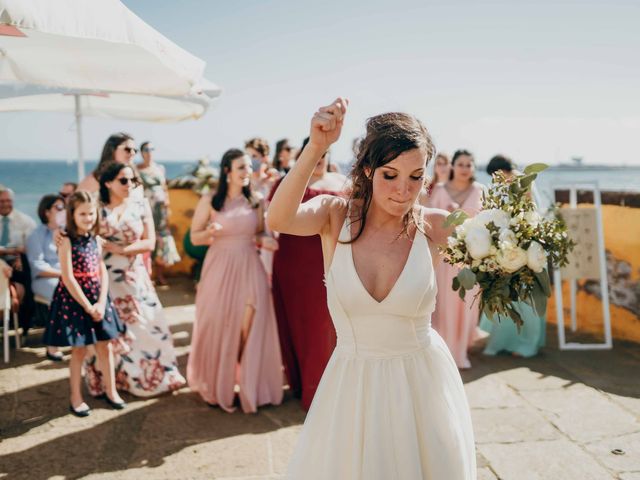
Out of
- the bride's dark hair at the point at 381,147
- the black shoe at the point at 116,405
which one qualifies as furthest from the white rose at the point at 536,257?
the black shoe at the point at 116,405

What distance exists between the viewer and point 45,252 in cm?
629

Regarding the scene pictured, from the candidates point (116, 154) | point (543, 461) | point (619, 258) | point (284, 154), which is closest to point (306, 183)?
point (543, 461)

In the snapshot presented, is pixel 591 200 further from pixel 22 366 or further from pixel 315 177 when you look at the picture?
pixel 22 366

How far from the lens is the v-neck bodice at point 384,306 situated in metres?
2.24

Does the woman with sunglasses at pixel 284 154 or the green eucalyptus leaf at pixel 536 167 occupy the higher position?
the woman with sunglasses at pixel 284 154

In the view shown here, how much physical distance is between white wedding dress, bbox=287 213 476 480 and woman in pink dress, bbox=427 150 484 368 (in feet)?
11.8

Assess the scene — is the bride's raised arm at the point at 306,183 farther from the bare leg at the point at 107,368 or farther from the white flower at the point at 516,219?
the bare leg at the point at 107,368

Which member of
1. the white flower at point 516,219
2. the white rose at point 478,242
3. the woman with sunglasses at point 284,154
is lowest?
the white rose at point 478,242

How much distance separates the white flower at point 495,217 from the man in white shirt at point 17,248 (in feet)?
18.0

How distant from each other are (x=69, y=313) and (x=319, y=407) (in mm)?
2803

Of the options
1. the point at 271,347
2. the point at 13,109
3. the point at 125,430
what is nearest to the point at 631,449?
the point at 271,347

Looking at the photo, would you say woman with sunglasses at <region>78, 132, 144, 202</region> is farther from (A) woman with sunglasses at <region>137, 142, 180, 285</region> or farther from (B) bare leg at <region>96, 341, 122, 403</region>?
(A) woman with sunglasses at <region>137, 142, 180, 285</region>

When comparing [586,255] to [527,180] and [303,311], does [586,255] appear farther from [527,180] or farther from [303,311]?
[527,180]

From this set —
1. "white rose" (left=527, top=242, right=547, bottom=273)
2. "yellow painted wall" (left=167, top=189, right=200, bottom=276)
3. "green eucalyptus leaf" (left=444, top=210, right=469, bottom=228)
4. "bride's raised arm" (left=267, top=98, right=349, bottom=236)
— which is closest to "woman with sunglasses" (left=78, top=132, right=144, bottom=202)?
"bride's raised arm" (left=267, top=98, right=349, bottom=236)
